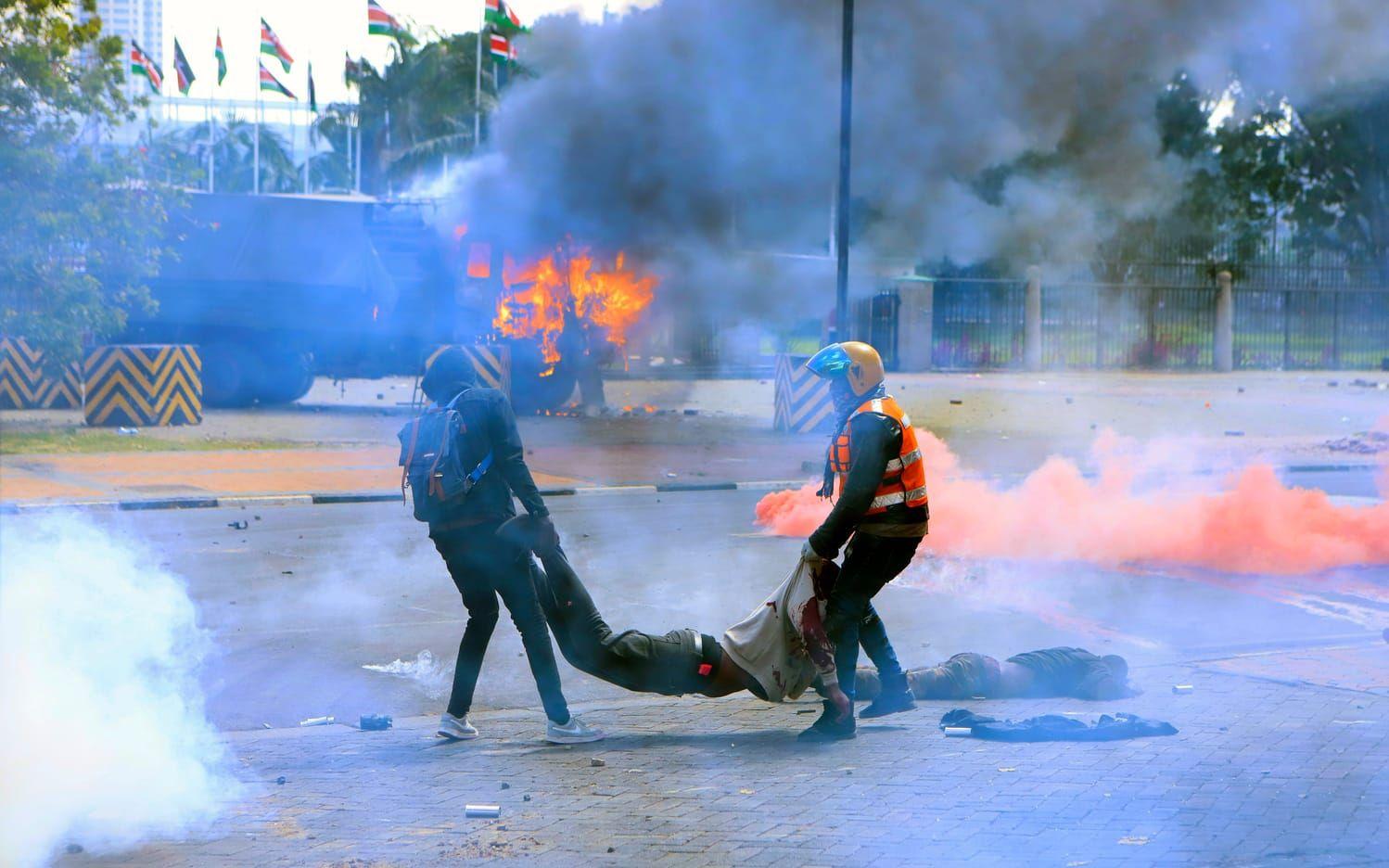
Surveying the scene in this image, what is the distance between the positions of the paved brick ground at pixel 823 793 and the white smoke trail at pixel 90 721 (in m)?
0.15

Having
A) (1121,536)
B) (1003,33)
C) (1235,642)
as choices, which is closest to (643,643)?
(1235,642)

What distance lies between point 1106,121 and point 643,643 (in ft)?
20.7

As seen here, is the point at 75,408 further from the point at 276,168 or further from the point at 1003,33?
the point at 276,168

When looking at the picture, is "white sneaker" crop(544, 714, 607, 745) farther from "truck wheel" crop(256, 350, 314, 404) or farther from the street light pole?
"truck wheel" crop(256, 350, 314, 404)

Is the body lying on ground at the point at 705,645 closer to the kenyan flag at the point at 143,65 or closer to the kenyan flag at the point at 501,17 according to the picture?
the kenyan flag at the point at 501,17

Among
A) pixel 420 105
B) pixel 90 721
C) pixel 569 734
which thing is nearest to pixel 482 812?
pixel 569 734

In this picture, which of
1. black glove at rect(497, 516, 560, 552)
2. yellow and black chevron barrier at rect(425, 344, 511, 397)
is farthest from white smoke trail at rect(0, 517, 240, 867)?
yellow and black chevron barrier at rect(425, 344, 511, 397)

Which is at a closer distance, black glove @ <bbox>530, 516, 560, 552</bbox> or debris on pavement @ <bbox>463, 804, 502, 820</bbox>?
debris on pavement @ <bbox>463, 804, 502, 820</bbox>

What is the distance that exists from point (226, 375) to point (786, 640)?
19558 millimetres

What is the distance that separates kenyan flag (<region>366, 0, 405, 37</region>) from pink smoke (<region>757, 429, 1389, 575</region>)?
765 inches

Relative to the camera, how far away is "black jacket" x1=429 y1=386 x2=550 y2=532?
18.6 feet

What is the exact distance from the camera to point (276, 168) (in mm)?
52844

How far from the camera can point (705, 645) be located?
5.88 m

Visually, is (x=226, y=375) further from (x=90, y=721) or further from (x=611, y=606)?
(x=90, y=721)
